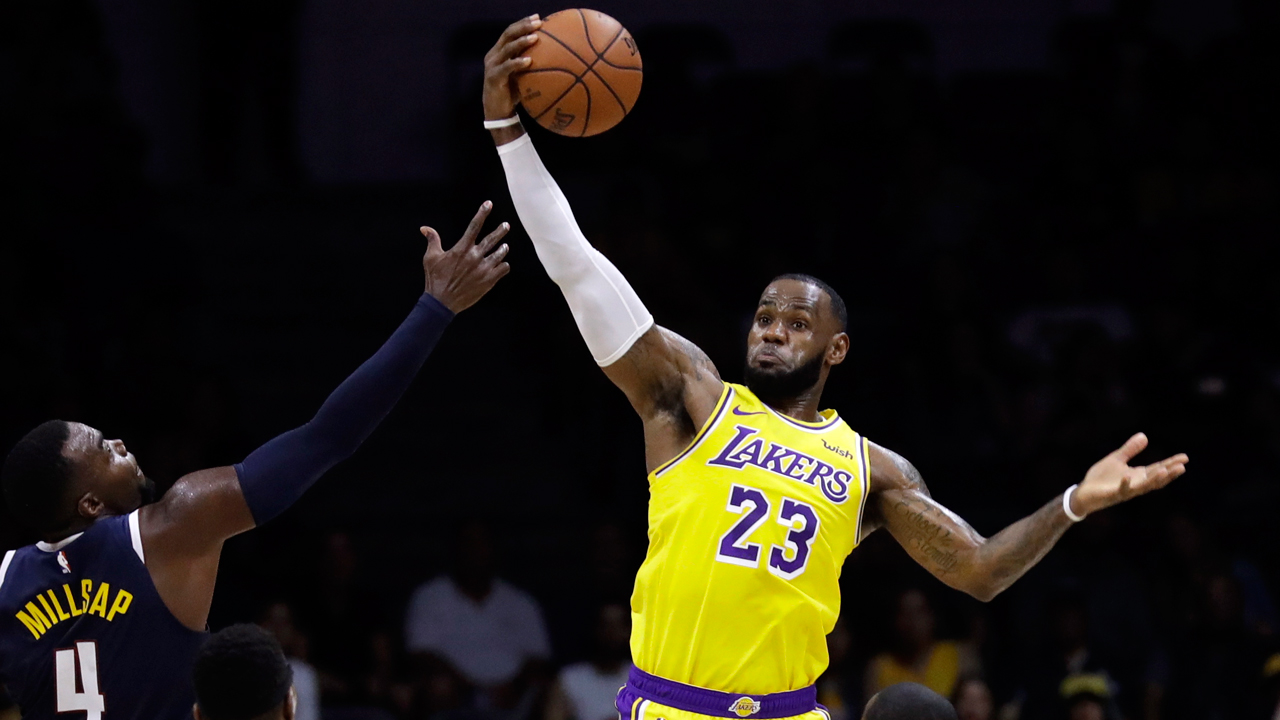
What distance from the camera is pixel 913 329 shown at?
11.0 m

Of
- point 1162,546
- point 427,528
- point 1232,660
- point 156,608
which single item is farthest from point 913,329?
point 156,608

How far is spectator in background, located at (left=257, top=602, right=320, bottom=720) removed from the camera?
8.56 meters

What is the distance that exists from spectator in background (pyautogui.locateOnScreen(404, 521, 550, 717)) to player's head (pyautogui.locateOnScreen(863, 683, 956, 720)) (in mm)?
5063

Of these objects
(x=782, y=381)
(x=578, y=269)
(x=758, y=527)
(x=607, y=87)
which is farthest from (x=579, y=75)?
(x=758, y=527)

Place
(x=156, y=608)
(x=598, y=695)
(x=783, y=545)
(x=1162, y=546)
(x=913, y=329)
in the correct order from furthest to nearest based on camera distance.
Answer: (x=913, y=329) < (x=1162, y=546) < (x=598, y=695) < (x=783, y=545) < (x=156, y=608)

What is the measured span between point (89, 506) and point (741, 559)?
2.02 m

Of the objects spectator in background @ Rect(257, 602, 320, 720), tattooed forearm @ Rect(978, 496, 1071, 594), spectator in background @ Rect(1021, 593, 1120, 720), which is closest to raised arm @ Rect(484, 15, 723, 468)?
tattooed forearm @ Rect(978, 496, 1071, 594)

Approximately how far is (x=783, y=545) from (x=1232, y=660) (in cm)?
543

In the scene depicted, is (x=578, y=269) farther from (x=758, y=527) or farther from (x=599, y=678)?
(x=599, y=678)

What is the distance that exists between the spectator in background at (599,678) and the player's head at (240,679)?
17.2 ft

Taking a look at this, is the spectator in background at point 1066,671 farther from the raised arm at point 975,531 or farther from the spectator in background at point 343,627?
the raised arm at point 975,531

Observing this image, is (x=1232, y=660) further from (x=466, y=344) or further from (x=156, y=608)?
Answer: (x=156, y=608)

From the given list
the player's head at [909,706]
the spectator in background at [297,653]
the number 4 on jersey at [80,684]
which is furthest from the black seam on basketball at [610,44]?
the spectator in background at [297,653]

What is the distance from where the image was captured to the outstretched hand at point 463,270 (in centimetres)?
492
